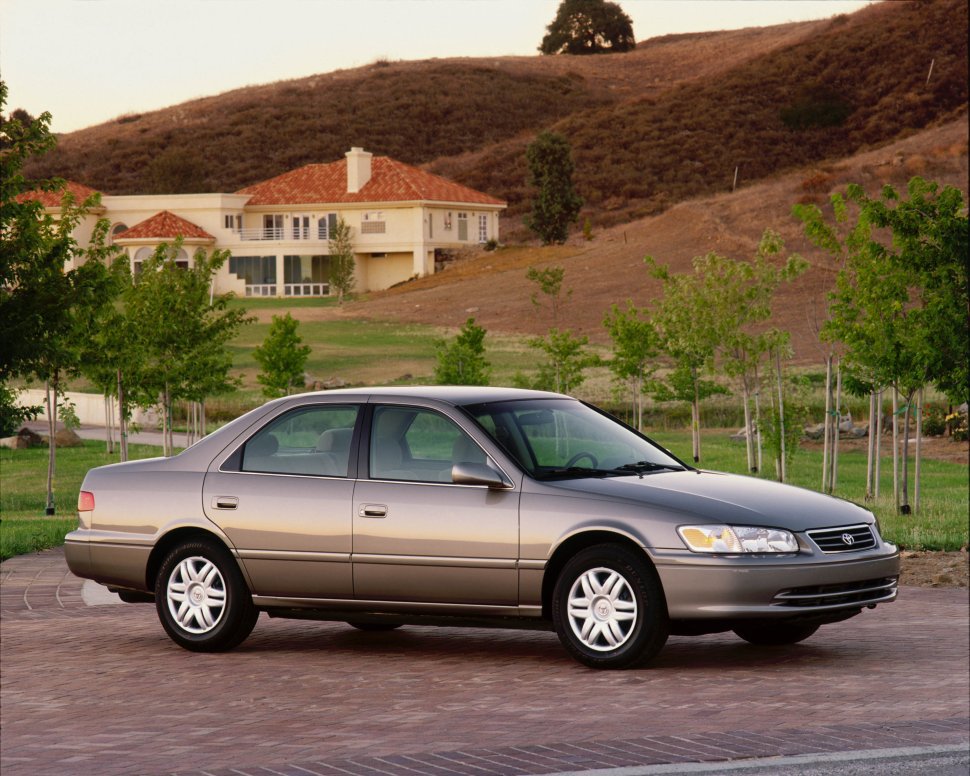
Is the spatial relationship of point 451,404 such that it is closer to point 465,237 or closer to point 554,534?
point 554,534

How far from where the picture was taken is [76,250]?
22141 millimetres

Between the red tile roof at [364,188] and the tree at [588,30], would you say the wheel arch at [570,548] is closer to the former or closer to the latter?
the red tile roof at [364,188]

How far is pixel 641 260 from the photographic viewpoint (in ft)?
227

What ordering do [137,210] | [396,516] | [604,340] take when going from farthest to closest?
[137,210] → [604,340] → [396,516]

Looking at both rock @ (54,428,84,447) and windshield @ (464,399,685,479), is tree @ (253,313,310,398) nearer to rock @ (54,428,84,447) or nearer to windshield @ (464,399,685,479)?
rock @ (54,428,84,447)

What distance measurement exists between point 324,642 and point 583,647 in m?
2.19

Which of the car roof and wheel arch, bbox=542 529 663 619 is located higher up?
the car roof

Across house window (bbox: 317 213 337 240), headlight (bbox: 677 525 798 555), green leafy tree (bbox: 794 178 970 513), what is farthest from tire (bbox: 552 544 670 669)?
house window (bbox: 317 213 337 240)

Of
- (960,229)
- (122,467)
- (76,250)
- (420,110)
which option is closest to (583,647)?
(122,467)

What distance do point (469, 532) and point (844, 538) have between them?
2.10 metres

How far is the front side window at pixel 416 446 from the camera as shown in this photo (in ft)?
30.9

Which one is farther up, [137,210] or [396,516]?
[137,210]

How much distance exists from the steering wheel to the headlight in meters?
0.98

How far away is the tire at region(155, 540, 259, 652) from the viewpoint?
9.77 metres
